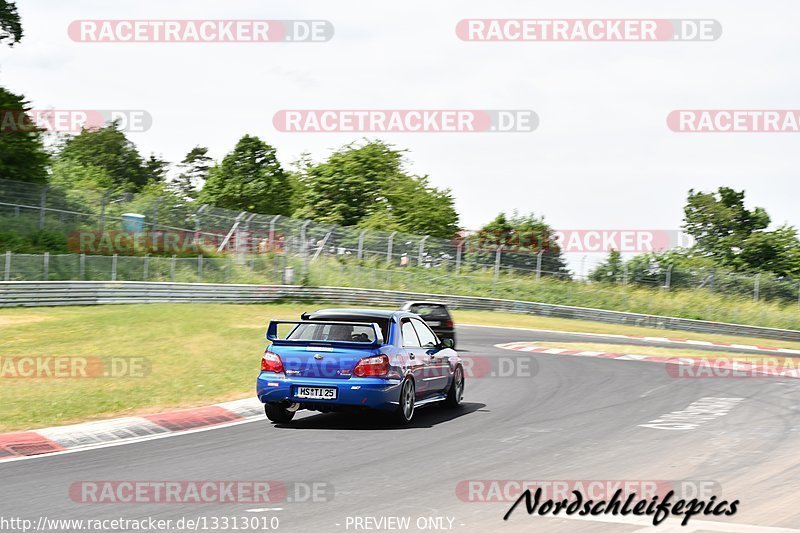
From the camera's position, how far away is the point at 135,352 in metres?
20.4

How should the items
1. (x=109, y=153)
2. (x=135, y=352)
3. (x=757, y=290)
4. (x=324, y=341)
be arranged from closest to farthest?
(x=324, y=341)
(x=135, y=352)
(x=757, y=290)
(x=109, y=153)

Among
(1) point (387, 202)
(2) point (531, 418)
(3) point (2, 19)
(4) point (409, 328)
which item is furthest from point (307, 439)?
(1) point (387, 202)

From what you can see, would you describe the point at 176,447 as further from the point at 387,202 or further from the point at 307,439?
the point at 387,202

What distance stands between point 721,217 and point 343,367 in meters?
86.6

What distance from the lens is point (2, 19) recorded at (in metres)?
47.9

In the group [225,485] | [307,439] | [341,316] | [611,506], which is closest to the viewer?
[611,506]

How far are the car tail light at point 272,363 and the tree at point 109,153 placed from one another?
9921cm

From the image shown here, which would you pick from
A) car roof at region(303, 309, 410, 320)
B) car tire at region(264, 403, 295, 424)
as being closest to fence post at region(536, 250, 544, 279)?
car roof at region(303, 309, 410, 320)

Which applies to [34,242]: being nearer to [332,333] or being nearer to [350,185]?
[332,333]

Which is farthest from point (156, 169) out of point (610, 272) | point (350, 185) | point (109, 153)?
point (610, 272)

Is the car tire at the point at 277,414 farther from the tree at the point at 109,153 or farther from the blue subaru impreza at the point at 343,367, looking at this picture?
the tree at the point at 109,153

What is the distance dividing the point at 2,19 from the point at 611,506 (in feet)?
156

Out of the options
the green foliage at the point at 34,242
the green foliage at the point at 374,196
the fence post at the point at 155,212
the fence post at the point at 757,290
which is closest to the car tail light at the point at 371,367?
the green foliage at the point at 34,242

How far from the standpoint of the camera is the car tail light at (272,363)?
40.6 feet
